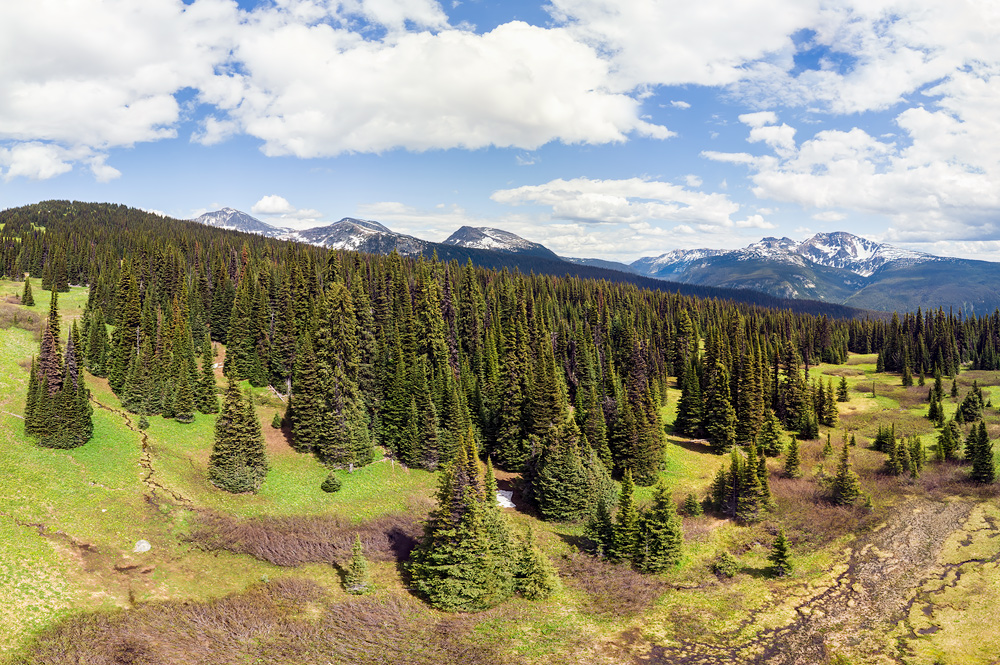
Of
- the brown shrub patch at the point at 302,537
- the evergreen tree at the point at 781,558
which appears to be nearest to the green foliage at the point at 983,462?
the evergreen tree at the point at 781,558

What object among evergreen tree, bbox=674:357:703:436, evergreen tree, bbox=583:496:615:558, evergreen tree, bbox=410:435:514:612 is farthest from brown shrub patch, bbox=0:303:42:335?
evergreen tree, bbox=674:357:703:436

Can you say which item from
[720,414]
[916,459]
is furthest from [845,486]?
[720,414]

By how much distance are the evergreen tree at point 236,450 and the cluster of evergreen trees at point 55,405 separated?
1160 cm

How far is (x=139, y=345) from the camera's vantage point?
73.2m

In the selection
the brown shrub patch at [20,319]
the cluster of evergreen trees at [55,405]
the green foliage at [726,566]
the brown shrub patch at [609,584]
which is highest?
the brown shrub patch at [20,319]

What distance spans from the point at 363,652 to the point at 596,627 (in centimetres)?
1557

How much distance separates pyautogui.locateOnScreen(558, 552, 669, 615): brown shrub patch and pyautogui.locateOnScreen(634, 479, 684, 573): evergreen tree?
1170mm

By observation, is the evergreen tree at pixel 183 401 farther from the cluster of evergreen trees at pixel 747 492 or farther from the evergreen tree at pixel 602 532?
the cluster of evergreen trees at pixel 747 492

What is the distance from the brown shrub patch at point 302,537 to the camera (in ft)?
134

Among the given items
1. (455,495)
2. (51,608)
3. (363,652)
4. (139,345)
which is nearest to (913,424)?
(455,495)

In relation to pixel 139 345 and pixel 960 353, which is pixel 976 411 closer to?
pixel 960 353

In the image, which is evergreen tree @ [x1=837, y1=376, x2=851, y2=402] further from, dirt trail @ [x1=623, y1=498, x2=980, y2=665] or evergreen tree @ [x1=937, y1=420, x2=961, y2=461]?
dirt trail @ [x1=623, y1=498, x2=980, y2=665]

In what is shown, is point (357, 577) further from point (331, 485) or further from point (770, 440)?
point (770, 440)

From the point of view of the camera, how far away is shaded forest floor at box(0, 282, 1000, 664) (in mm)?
29812
